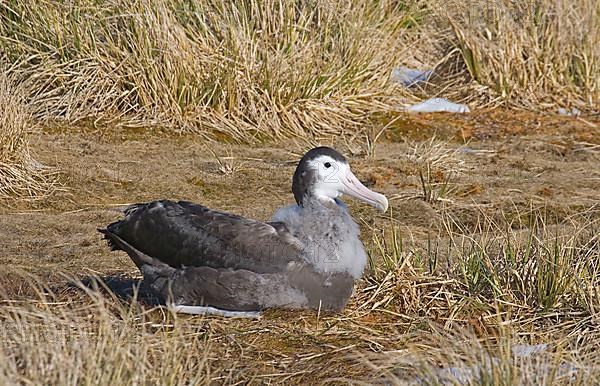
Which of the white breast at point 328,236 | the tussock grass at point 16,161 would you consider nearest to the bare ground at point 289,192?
the tussock grass at point 16,161

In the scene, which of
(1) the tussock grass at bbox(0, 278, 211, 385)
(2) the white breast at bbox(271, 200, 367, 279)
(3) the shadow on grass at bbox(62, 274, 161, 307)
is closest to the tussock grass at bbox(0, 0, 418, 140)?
(3) the shadow on grass at bbox(62, 274, 161, 307)

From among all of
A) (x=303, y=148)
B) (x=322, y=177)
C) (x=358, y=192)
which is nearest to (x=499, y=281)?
(x=358, y=192)

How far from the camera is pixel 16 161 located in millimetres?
6414

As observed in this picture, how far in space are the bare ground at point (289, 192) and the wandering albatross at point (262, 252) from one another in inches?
4.5

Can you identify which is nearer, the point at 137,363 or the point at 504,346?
the point at 137,363

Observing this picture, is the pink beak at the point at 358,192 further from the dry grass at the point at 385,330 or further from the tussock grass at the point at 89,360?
A: the tussock grass at the point at 89,360

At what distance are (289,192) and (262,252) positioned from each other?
7.73 feet

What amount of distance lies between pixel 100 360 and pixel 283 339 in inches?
48.1

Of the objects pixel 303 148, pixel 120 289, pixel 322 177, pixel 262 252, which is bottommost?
pixel 303 148

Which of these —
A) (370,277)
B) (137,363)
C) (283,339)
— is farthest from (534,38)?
(137,363)

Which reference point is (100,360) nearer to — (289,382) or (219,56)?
(289,382)

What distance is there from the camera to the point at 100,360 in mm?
3049

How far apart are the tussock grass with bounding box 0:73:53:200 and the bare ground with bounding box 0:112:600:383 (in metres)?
0.11

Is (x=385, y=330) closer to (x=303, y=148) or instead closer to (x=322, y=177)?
(x=322, y=177)
